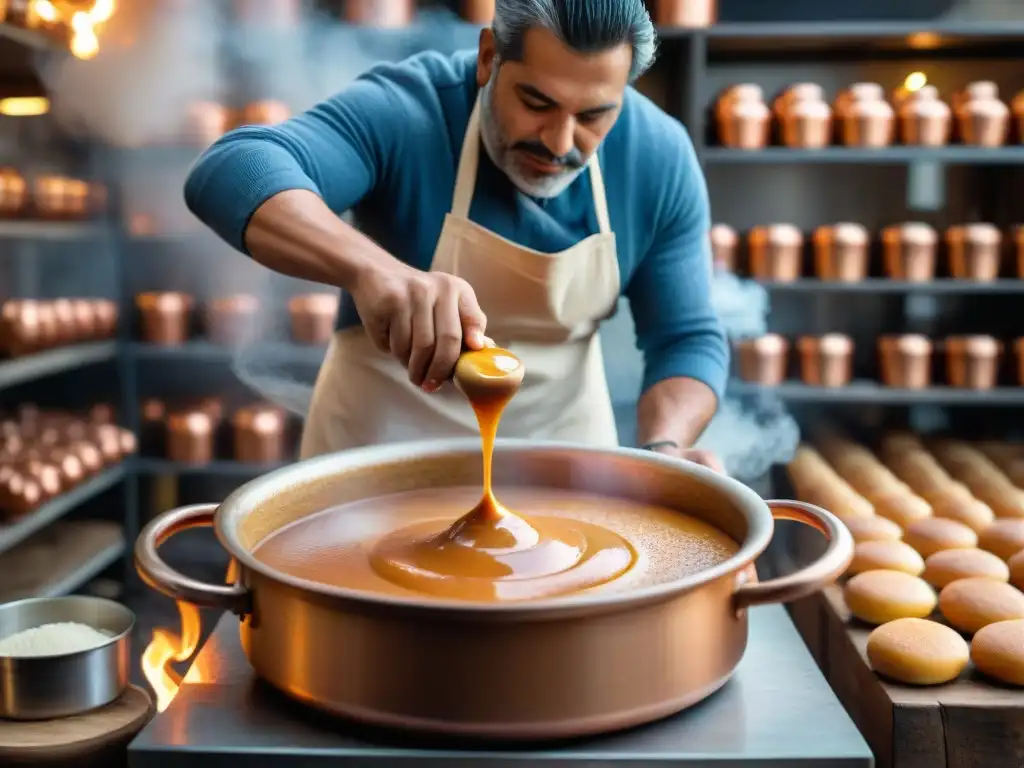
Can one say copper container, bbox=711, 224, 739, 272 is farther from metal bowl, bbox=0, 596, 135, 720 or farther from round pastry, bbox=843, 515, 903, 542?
metal bowl, bbox=0, 596, 135, 720

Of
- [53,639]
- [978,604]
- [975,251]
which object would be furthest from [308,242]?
[975,251]

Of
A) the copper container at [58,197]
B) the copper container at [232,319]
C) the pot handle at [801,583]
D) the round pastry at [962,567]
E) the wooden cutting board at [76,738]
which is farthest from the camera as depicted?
the copper container at [232,319]

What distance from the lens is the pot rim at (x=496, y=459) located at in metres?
0.78

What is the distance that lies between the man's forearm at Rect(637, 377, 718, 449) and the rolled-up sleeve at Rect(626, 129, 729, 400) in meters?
0.03

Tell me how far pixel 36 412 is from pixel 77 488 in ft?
1.39

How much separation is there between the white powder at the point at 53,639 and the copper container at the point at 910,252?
3.43 metres

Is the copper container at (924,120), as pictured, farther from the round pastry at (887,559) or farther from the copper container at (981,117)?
the round pastry at (887,559)

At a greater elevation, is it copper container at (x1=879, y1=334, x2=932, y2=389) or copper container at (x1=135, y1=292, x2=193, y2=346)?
copper container at (x1=135, y1=292, x2=193, y2=346)

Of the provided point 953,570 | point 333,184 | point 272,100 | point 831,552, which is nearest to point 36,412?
point 272,100

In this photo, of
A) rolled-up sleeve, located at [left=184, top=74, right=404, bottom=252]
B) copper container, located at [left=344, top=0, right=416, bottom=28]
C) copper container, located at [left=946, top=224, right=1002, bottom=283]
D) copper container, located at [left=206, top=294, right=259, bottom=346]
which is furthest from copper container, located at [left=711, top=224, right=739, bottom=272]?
rolled-up sleeve, located at [left=184, top=74, right=404, bottom=252]

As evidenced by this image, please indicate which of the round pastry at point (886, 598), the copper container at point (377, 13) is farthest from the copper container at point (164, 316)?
the round pastry at point (886, 598)

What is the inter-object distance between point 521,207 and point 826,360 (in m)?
2.45

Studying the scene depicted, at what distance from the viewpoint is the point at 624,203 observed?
1.87 meters

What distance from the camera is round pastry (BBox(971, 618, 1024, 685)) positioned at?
1.32m
